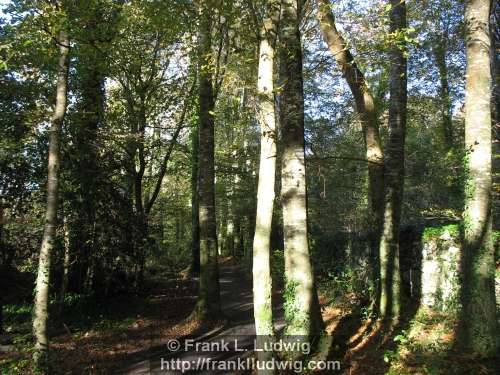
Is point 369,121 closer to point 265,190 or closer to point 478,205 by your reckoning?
point 478,205

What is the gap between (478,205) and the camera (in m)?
6.34

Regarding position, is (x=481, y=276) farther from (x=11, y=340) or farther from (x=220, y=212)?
(x=220, y=212)

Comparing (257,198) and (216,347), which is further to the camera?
(216,347)

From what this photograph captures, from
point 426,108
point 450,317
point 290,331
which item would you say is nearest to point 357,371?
point 290,331

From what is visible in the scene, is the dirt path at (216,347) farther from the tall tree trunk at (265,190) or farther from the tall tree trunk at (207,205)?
the tall tree trunk at (265,190)

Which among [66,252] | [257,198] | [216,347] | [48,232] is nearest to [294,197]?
[257,198]

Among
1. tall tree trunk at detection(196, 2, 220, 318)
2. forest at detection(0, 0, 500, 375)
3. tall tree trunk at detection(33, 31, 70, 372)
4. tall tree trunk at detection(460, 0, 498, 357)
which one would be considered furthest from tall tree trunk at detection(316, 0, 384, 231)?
tall tree trunk at detection(33, 31, 70, 372)

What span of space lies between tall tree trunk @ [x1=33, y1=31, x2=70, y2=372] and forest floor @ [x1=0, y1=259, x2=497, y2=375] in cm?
70

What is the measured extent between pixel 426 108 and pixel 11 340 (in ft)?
56.2

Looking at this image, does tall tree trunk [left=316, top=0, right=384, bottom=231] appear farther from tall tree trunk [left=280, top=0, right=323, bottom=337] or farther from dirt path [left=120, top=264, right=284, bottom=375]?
dirt path [left=120, top=264, right=284, bottom=375]

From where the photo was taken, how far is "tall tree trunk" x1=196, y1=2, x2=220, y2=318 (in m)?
10.4

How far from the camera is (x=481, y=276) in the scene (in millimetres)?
6203

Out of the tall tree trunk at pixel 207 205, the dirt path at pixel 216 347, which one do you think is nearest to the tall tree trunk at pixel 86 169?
the tall tree trunk at pixel 207 205

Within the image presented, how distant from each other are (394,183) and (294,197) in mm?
3393
